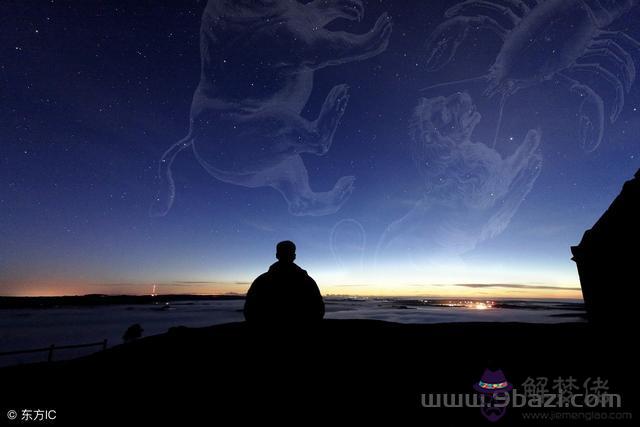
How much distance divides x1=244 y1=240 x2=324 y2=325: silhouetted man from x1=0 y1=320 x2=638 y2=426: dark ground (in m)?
0.31

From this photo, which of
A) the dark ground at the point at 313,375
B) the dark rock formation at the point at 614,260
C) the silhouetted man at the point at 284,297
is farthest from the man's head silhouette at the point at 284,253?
the dark rock formation at the point at 614,260

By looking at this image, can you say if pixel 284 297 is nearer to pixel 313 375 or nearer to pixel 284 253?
pixel 284 253

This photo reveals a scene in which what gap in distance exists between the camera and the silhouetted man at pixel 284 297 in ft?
17.4

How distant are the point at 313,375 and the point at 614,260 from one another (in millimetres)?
12827

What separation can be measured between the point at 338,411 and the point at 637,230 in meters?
11.8

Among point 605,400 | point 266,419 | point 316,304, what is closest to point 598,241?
point 605,400

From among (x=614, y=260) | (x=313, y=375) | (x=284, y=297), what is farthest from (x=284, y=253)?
(x=614, y=260)

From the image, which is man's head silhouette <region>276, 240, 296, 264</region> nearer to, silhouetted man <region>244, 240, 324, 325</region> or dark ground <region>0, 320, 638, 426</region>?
silhouetted man <region>244, 240, 324, 325</region>

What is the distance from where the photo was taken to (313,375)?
5727mm

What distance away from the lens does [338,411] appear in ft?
15.5

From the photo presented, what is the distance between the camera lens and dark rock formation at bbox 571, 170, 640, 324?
9.45 meters

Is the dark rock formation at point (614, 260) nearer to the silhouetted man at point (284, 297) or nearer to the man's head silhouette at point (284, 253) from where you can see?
the silhouetted man at point (284, 297)

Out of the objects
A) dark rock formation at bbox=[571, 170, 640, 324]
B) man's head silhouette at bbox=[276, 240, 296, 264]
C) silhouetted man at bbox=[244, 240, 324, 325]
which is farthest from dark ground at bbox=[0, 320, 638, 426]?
dark rock formation at bbox=[571, 170, 640, 324]

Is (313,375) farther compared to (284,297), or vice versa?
(313,375)
